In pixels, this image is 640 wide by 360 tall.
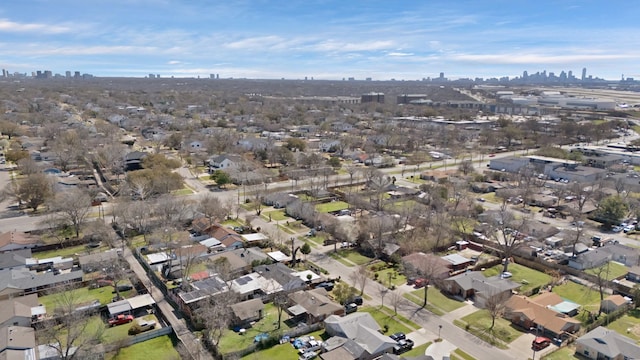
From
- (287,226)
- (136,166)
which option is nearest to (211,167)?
(136,166)

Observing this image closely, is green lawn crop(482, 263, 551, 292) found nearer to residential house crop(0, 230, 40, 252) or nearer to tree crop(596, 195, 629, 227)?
tree crop(596, 195, 629, 227)

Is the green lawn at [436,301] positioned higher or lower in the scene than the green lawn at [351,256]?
lower

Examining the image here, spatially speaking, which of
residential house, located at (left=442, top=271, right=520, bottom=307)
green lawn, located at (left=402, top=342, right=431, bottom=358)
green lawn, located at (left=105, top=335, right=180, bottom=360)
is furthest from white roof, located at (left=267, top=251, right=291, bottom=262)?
green lawn, located at (left=402, top=342, right=431, bottom=358)

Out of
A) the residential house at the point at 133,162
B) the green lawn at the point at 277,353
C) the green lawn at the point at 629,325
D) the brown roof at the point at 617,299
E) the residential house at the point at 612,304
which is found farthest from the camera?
the residential house at the point at 133,162

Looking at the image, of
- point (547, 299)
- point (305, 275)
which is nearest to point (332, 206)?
point (305, 275)

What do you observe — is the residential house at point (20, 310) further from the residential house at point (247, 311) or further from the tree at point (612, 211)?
the tree at point (612, 211)

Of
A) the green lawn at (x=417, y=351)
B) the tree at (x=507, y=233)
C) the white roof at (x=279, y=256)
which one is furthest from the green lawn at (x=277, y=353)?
the tree at (x=507, y=233)

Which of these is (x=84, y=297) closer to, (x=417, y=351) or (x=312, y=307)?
(x=312, y=307)
